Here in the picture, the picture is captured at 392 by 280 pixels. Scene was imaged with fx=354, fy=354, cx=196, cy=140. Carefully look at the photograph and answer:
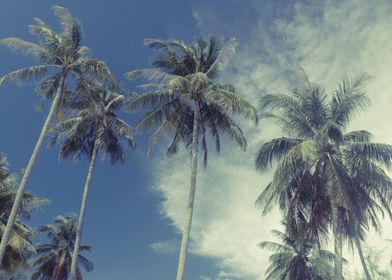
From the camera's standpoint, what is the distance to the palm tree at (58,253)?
37.0 meters

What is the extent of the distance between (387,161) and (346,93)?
4715 millimetres

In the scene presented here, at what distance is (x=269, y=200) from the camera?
2152cm

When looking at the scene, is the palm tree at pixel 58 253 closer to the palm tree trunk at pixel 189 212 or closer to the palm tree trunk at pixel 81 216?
the palm tree trunk at pixel 81 216

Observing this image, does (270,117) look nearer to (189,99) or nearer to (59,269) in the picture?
(189,99)

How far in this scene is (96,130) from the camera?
27766mm

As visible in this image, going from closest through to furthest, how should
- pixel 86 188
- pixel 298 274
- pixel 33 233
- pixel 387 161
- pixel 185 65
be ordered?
pixel 387 161
pixel 185 65
pixel 86 188
pixel 33 233
pixel 298 274

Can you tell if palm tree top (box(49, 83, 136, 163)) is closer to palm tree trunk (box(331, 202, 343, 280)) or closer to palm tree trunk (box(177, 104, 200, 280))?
palm tree trunk (box(177, 104, 200, 280))

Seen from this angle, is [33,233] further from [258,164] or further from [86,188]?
[258,164]

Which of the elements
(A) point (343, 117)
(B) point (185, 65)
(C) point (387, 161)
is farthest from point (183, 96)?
(C) point (387, 161)

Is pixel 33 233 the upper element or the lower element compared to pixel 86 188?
lower

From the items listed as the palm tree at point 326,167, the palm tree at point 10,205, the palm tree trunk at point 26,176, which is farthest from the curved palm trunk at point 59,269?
the palm tree at point 326,167

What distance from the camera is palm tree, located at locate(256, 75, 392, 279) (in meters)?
19.5

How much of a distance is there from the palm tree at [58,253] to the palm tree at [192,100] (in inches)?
888

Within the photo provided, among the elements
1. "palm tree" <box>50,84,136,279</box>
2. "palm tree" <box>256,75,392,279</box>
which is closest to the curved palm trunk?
"palm tree" <box>50,84,136,279</box>
